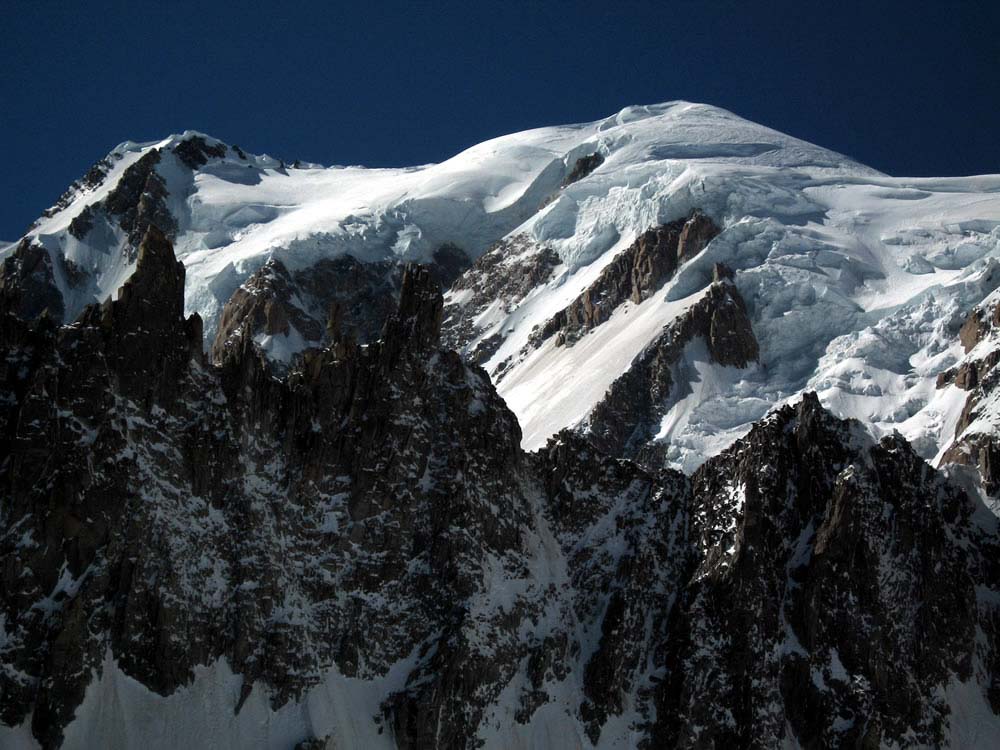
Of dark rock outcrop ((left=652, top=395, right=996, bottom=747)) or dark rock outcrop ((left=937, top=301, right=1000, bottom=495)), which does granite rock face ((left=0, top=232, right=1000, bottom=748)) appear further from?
dark rock outcrop ((left=937, top=301, right=1000, bottom=495))

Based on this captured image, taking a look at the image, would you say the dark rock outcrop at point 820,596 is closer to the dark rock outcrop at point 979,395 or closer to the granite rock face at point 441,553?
the granite rock face at point 441,553

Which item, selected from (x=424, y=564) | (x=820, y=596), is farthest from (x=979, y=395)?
(x=424, y=564)

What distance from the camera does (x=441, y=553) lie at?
468ft

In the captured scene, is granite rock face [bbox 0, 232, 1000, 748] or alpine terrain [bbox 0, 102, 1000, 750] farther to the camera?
granite rock face [bbox 0, 232, 1000, 748]

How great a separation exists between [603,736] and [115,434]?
50.7 m

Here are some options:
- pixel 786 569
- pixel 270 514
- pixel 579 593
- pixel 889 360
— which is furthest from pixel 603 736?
pixel 889 360

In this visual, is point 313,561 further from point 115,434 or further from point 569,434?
point 569,434

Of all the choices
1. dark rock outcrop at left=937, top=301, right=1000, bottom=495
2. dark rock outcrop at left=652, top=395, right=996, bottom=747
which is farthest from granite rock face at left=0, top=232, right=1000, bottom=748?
dark rock outcrop at left=937, top=301, right=1000, bottom=495

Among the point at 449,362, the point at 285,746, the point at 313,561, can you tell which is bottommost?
the point at 285,746

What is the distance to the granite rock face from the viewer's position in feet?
426

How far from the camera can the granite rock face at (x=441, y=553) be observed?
426 feet

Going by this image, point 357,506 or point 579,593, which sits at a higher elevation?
point 357,506

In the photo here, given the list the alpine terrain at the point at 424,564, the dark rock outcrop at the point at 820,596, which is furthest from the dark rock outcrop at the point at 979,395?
the dark rock outcrop at the point at 820,596

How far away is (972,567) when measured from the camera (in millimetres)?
150125
